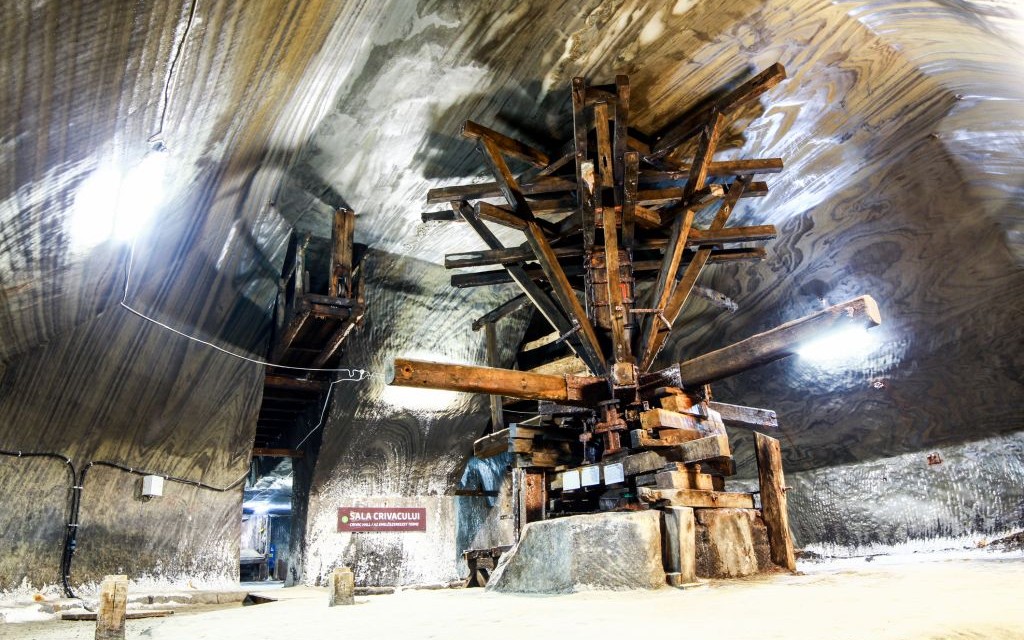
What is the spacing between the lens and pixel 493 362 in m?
9.37

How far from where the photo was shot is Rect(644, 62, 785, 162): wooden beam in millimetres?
5242

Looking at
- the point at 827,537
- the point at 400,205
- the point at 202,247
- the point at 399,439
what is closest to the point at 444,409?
the point at 399,439

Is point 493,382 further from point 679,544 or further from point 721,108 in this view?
point 721,108

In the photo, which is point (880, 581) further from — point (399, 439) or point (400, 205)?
point (399, 439)

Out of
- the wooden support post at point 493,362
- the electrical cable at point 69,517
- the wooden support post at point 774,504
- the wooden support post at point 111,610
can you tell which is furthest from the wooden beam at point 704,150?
the electrical cable at point 69,517

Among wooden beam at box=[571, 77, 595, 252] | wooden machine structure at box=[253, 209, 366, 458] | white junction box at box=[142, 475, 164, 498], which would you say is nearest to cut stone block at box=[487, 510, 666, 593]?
wooden beam at box=[571, 77, 595, 252]

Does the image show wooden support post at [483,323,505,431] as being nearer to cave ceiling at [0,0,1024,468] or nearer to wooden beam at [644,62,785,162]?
cave ceiling at [0,0,1024,468]

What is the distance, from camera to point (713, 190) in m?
5.52

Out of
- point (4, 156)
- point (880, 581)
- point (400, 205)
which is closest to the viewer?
point (4, 156)

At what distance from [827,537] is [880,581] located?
419 centimetres

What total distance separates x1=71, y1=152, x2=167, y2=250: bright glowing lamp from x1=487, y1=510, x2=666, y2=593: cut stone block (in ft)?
11.4

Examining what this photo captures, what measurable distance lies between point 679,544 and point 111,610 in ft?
10.6

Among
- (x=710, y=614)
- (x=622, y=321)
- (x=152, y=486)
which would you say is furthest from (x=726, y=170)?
(x=152, y=486)

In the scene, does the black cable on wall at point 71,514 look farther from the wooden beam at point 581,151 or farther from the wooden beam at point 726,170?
the wooden beam at point 726,170
